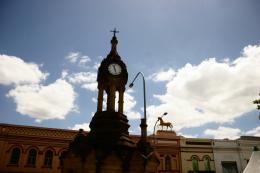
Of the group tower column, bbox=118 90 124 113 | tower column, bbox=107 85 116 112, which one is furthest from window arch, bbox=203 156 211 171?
tower column, bbox=107 85 116 112

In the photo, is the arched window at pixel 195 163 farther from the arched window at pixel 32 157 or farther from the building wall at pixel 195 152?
the arched window at pixel 32 157

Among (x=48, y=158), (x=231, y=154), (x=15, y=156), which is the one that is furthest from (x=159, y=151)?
(x=15, y=156)

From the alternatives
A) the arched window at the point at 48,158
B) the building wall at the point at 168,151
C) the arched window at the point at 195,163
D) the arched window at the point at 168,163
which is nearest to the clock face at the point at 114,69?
the arched window at the point at 48,158

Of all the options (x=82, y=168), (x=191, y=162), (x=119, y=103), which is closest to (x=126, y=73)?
(x=119, y=103)

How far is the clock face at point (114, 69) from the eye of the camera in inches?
381

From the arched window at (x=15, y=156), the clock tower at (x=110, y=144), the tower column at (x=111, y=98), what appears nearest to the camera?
the clock tower at (x=110, y=144)

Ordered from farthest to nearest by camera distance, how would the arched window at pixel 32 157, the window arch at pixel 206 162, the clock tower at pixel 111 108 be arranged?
the window arch at pixel 206 162, the arched window at pixel 32 157, the clock tower at pixel 111 108

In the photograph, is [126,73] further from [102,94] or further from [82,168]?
[82,168]

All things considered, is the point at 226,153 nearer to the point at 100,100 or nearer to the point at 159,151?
the point at 159,151

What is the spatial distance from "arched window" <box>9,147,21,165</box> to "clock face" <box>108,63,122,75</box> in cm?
1715

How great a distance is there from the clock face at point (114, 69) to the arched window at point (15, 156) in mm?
17152

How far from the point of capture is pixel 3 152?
21.0 m

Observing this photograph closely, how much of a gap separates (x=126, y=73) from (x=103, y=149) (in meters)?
3.84

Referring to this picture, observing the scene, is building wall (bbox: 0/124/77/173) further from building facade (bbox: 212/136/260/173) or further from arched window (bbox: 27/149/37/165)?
building facade (bbox: 212/136/260/173)
